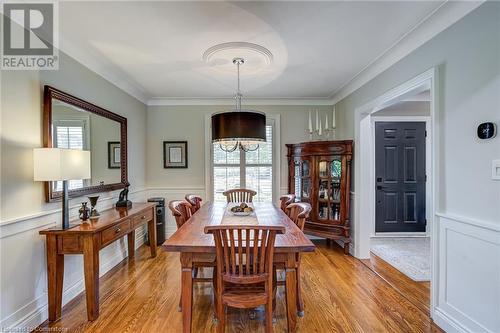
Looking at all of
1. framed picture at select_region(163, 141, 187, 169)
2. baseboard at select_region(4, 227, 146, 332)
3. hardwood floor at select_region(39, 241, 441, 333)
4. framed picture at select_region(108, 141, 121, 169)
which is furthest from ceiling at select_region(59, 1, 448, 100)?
hardwood floor at select_region(39, 241, 441, 333)

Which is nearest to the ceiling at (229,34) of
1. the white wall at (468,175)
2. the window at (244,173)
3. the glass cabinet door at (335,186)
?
the white wall at (468,175)

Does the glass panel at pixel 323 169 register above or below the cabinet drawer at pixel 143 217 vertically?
above

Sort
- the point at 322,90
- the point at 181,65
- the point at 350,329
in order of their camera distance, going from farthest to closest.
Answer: the point at 322,90 → the point at 181,65 → the point at 350,329

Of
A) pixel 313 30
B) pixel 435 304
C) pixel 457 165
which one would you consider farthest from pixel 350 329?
pixel 313 30

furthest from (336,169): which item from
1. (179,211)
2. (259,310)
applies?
(179,211)

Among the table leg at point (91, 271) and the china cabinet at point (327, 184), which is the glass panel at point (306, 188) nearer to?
the china cabinet at point (327, 184)

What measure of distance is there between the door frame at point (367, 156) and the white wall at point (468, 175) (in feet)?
0.13

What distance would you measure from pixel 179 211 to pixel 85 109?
1578 millimetres

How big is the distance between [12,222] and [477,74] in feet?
11.6

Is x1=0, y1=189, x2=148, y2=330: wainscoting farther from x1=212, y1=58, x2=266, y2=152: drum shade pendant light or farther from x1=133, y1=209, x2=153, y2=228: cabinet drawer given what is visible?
x1=212, y1=58, x2=266, y2=152: drum shade pendant light

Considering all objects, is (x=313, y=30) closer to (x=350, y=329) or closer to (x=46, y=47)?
(x=46, y=47)

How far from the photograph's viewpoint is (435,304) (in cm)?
218

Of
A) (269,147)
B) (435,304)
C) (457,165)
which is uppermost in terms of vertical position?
(269,147)

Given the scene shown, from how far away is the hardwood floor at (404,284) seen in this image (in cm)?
251
